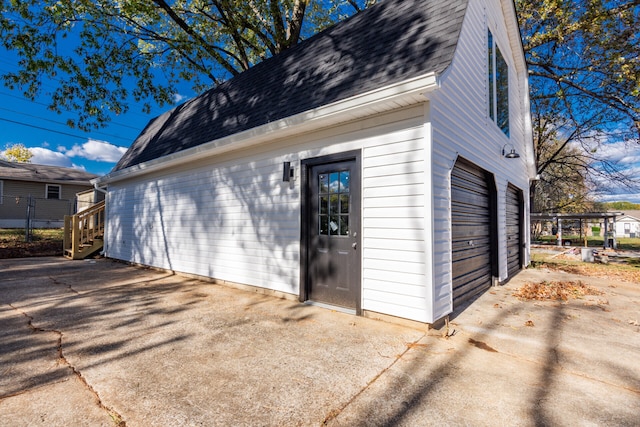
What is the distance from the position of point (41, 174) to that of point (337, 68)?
Result: 80.2ft

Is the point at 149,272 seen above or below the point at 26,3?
below

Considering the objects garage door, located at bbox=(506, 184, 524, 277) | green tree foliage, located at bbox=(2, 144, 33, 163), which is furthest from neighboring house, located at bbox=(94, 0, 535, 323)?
green tree foliage, located at bbox=(2, 144, 33, 163)

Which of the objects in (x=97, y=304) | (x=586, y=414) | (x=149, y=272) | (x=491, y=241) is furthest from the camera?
(x=149, y=272)

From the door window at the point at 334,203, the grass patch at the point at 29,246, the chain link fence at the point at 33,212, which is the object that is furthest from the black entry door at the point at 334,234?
the chain link fence at the point at 33,212

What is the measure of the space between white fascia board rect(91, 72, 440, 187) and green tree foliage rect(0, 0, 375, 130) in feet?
16.2

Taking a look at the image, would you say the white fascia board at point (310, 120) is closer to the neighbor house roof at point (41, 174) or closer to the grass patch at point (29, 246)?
the grass patch at point (29, 246)

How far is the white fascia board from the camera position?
3296 millimetres

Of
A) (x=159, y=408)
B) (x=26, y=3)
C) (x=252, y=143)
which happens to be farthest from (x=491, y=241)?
(x=26, y=3)

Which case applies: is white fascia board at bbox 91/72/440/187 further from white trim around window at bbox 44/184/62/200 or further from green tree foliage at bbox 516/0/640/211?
white trim around window at bbox 44/184/62/200

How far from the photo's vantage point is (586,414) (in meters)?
2.01

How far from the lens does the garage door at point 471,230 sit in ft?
14.7

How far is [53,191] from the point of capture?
20.2m

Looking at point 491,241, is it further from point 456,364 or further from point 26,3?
point 26,3

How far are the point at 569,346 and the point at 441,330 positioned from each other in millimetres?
1256
